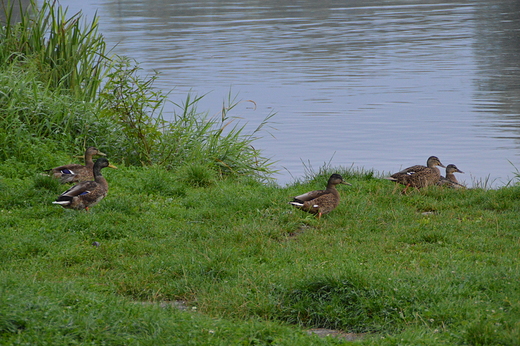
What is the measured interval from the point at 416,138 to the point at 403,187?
539 cm

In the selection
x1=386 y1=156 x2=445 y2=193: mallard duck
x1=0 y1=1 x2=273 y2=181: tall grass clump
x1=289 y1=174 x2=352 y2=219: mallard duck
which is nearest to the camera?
x1=289 y1=174 x2=352 y2=219: mallard duck

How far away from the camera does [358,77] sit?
2230cm

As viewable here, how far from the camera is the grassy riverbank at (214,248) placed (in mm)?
5070

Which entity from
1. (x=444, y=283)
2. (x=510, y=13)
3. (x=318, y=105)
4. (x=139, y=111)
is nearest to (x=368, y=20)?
(x=510, y=13)

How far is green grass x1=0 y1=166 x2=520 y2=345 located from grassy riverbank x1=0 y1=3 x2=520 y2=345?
0.02 meters

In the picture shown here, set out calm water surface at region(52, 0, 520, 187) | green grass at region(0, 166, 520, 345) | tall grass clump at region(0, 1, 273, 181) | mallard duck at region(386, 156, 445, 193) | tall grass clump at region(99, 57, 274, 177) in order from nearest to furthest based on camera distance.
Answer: green grass at region(0, 166, 520, 345), mallard duck at region(386, 156, 445, 193), tall grass clump at region(0, 1, 273, 181), tall grass clump at region(99, 57, 274, 177), calm water surface at region(52, 0, 520, 187)

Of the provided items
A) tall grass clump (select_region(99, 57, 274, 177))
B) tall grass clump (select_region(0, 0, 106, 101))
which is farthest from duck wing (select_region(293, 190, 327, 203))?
tall grass clump (select_region(0, 0, 106, 101))

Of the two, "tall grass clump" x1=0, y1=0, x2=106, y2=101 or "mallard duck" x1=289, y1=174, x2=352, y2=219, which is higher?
"tall grass clump" x1=0, y1=0, x2=106, y2=101

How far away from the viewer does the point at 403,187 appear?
32.6ft

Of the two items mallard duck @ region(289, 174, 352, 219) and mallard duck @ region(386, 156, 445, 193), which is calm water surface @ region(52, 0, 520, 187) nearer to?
mallard duck @ region(386, 156, 445, 193)

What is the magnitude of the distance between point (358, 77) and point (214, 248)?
1589 centimetres

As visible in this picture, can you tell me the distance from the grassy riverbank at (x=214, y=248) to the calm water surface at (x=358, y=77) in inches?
89.5

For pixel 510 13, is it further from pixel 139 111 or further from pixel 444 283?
pixel 444 283

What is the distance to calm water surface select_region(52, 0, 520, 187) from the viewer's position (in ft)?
46.2
